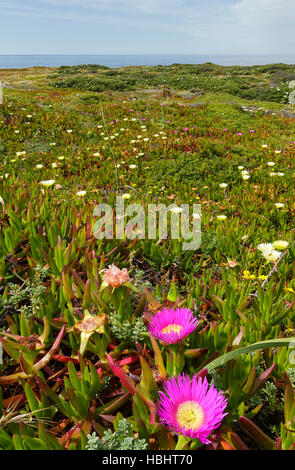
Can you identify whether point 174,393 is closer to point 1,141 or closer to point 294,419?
point 294,419

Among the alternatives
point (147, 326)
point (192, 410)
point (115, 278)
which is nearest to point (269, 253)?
point (147, 326)

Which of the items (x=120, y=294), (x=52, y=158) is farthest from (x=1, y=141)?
(x=120, y=294)

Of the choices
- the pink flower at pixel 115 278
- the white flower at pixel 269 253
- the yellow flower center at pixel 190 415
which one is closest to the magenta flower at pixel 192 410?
the yellow flower center at pixel 190 415

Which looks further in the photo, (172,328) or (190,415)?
(172,328)

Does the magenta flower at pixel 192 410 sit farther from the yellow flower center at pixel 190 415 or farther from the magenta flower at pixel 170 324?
the magenta flower at pixel 170 324

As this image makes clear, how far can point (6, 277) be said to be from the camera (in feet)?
5.86

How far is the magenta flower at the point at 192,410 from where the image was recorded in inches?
35.4

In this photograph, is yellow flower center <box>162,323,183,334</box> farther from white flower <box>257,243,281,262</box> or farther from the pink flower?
white flower <box>257,243,281,262</box>

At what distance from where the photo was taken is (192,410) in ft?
3.17

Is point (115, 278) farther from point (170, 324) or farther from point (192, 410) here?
point (192, 410)

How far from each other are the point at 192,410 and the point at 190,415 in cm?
2

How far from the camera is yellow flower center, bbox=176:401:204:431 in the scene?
0.92 m

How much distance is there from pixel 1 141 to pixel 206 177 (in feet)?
14.7
